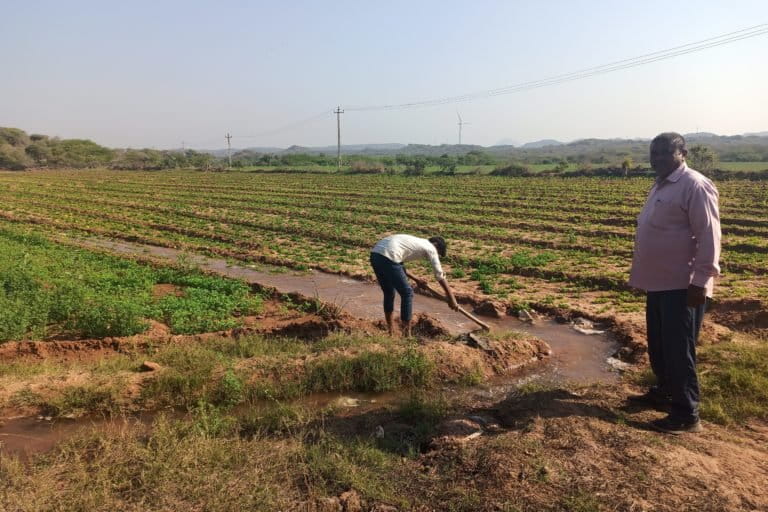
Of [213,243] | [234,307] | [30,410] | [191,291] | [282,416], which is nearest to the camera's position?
[282,416]

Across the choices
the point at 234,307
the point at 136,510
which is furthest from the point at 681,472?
the point at 234,307

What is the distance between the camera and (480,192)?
1152 inches

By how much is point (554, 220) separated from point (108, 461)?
16914mm

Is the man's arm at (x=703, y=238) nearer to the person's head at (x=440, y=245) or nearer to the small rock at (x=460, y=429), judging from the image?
the small rock at (x=460, y=429)

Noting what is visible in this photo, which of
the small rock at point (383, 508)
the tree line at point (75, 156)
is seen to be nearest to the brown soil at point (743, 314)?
the small rock at point (383, 508)

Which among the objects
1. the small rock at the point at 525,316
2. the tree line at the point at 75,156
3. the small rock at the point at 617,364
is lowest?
the small rock at the point at 617,364

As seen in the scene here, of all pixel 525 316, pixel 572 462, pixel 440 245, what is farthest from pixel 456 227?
pixel 572 462

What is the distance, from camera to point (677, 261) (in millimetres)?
3953

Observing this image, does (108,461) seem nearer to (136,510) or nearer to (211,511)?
(136,510)

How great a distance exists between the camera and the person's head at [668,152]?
3971 millimetres

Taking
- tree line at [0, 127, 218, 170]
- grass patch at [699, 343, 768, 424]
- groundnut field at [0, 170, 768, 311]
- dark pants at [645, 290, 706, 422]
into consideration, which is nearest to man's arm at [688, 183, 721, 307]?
dark pants at [645, 290, 706, 422]

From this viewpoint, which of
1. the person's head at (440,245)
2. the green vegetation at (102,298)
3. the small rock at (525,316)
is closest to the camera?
the person's head at (440,245)

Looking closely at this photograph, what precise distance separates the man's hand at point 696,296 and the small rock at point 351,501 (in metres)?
2.78

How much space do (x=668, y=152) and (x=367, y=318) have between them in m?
5.25
